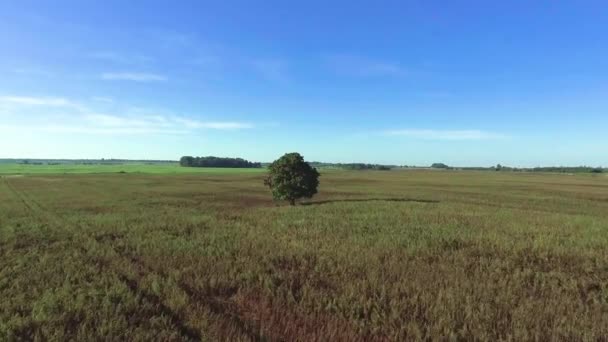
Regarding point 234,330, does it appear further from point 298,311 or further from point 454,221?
point 454,221

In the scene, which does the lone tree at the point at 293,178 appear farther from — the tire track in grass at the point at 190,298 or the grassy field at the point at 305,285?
the tire track in grass at the point at 190,298

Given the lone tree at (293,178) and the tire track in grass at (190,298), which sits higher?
the lone tree at (293,178)

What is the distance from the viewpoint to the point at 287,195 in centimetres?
4319

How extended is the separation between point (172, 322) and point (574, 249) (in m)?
15.9

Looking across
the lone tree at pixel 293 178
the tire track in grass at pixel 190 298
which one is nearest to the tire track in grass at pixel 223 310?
the tire track in grass at pixel 190 298

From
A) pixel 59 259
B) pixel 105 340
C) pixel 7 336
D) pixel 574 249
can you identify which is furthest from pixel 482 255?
pixel 59 259

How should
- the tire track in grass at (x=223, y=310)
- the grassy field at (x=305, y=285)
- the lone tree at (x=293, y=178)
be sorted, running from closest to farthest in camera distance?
the tire track in grass at (x=223, y=310), the grassy field at (x=305, y=285), the lone tree at (x=293, y=178)

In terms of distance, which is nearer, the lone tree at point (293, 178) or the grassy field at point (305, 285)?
the grassy field at point (305, 285)

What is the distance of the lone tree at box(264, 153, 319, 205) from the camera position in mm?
42938

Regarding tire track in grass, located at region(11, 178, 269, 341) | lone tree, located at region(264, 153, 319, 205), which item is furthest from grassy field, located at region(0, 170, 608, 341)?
lone tree, located at region(264, 153, 319, 205)

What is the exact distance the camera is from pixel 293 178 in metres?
43.0

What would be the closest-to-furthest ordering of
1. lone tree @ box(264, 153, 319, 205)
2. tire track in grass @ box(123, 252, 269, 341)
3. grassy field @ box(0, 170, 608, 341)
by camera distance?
tire track in grass @ box(123, 252, 269, 341) → grassy field @ box(0, 170, 608, 341) → lone tree @ box(264, 153, 319, 205)

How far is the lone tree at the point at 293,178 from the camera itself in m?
42.9

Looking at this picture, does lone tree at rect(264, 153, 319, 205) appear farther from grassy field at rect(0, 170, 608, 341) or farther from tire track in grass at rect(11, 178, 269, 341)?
tire track in grass at rect(11, 178, 269, 341)
